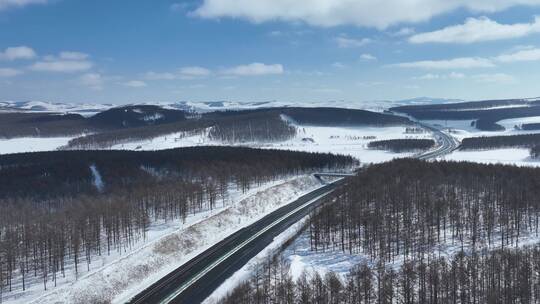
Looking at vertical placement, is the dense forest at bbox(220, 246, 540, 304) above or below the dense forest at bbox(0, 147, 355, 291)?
below

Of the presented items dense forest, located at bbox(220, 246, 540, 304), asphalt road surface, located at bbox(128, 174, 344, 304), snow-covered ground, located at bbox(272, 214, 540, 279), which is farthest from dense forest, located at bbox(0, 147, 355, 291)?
dense forest, located at bbox(220, 246, 540, 304)

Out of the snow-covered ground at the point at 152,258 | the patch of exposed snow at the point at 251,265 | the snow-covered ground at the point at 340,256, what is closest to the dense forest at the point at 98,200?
the snow-covered ground at the point at 152,258

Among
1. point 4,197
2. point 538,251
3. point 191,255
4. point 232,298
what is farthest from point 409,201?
point 4,197

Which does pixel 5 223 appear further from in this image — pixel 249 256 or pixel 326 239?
pixel 326 239

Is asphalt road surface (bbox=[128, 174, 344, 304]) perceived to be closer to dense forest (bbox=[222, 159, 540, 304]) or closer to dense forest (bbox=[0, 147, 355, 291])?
dense forest (bbox=[222, 159, 540, 304])

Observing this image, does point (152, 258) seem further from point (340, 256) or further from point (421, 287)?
point (421, 287)

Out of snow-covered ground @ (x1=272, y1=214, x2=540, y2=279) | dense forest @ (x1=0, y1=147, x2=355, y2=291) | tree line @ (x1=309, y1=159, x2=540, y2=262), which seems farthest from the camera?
tree line @ (x1=309, y1=159, x2=540, y2=262)
